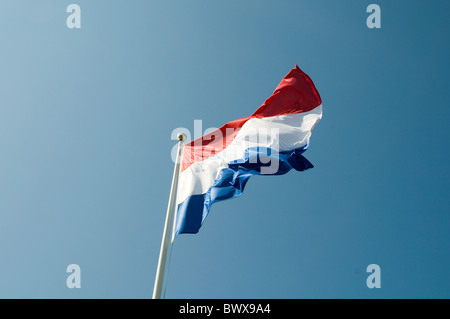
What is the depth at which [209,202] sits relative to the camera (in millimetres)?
11086

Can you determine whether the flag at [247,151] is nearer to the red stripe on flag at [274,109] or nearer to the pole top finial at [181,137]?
the red stripe on flag at [274,109]

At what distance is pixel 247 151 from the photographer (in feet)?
40.0

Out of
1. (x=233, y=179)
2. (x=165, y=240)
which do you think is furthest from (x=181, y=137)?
(x=165, y=240)

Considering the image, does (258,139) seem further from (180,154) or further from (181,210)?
(181,210)

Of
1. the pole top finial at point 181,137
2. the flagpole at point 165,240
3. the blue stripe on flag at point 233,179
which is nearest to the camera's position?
the flagpole at point 165,240

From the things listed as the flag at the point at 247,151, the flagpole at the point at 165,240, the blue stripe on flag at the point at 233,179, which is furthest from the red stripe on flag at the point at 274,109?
the blue stripe on flag at the point at 233,179

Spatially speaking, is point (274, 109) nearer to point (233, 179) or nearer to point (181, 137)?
point (233, 179)

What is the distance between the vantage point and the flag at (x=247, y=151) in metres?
11.2

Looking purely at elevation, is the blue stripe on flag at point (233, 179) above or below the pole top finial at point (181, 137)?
below

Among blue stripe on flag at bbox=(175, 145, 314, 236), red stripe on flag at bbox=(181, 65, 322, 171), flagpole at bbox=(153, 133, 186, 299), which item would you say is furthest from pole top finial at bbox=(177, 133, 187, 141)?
blue stripe on flag at bbox=(175, 145, 314, 236)

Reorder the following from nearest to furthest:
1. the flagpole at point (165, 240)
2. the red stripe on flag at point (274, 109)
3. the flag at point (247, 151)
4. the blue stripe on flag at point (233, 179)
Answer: the flagpole at point (165, 240), the blue stripe on flag at point (233, 179), the flag at point (247, 151), the red stripe on flag at point (274, 109)

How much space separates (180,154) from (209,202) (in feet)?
5.48
